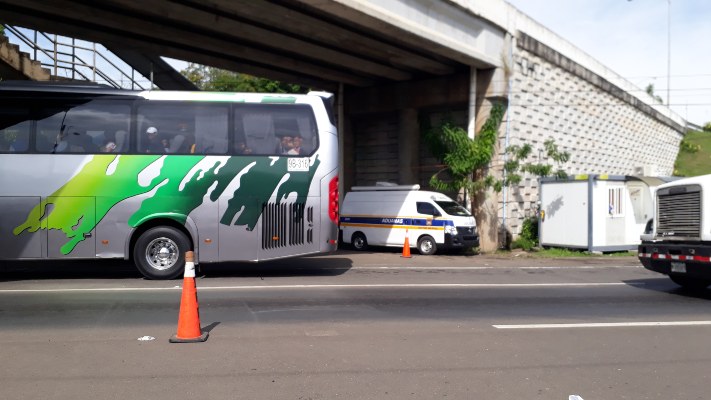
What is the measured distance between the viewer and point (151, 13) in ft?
52.6

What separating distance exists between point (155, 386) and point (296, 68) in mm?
17982

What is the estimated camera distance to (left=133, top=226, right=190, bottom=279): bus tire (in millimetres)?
11570

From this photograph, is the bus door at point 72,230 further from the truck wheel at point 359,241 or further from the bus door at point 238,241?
the truck wheel at point 359,241

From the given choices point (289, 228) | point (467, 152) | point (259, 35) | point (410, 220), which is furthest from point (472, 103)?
point (289, 228)

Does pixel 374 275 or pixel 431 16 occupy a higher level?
pixel 431 16

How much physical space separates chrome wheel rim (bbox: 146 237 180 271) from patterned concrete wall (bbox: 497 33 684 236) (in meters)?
13.0

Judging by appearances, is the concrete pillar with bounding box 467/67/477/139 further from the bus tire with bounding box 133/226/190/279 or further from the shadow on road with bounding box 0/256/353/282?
the bus tire with bounding box 133/226/190/279

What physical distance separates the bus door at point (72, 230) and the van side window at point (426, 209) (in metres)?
10.3

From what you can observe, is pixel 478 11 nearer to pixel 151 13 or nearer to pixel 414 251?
pixel 414 251

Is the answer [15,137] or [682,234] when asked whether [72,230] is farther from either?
[682,234]

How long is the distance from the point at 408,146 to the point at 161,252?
13686 mm

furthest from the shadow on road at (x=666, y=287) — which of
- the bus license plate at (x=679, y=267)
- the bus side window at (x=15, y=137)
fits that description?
the bus side window at (x=15, y=137)

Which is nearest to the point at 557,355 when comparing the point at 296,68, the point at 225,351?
the point at 225,351

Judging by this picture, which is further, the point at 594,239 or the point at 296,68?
the point at 296,68
